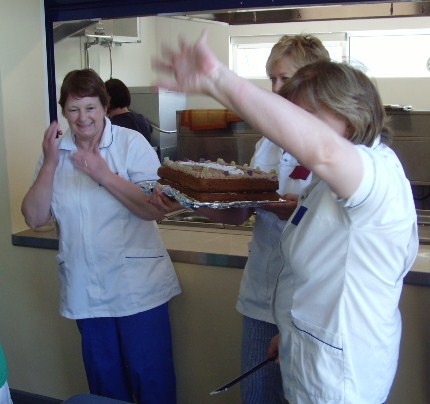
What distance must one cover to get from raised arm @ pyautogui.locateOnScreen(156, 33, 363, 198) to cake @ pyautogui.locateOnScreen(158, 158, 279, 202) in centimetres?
52

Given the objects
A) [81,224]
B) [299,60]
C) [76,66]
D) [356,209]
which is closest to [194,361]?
[81,224]

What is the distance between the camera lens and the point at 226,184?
1.40 m

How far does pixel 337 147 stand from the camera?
797 millimetres

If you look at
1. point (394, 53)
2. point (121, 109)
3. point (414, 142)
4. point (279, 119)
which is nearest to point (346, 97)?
point (279, 119)

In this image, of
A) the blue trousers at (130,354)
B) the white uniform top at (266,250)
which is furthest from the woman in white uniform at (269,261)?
the blue trousers at (130,354)

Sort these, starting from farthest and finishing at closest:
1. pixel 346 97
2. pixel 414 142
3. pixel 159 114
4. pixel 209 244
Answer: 1. pixel 159 114
2. pixel 414 142
3. pixel 209 244
4. pixel 346 97

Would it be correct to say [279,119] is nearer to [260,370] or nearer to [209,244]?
[260,370]

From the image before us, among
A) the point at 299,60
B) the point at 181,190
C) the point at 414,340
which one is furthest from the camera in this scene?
the point at 414,340

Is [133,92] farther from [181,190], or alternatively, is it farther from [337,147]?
[337,147]

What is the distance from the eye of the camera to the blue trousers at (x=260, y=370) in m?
1.35

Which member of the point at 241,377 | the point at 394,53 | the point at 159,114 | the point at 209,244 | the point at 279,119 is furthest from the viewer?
the point at 394,53

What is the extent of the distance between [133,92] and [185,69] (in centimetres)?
299

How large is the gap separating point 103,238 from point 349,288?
2.85 feet

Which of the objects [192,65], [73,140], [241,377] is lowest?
[241,377]
